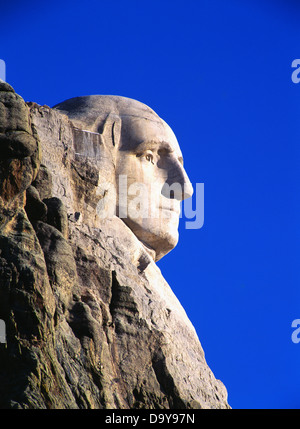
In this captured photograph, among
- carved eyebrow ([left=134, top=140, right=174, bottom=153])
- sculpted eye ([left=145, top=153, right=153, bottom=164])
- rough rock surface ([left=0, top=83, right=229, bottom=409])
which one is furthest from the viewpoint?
sculpted eye ([left=145, top=153, right=153, bottom=164])

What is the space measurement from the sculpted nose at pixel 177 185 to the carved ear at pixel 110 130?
1.14 meters

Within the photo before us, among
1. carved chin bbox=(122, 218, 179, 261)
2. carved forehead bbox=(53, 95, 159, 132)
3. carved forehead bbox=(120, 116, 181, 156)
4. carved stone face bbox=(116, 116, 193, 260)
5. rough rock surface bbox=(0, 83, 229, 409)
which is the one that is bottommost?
rough rock surface bbox=(0, 83, 229, 409)

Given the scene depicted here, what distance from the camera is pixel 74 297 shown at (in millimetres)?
14898

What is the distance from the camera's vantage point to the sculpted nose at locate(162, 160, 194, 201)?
61.9ft

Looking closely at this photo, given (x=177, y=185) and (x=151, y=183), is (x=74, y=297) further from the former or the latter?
(x=177, y=185)

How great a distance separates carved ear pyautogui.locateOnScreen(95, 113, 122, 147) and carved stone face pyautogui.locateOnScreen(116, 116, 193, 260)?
0.12m

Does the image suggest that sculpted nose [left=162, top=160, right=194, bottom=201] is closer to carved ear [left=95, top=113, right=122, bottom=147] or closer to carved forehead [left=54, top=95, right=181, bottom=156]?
carved forehead [left=54, top=95, right=181, bottom=156]

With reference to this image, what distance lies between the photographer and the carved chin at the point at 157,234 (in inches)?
726

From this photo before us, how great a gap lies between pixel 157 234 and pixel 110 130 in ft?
6.50

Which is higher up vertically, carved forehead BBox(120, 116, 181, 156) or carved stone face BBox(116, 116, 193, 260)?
carved forehead BBox(120, 116, 181, 156)

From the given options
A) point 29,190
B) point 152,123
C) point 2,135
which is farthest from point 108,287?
point 152,123

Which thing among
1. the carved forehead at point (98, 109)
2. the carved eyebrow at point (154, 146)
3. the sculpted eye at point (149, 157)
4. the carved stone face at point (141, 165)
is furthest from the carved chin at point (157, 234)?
the carved forehead at point (98, 109)

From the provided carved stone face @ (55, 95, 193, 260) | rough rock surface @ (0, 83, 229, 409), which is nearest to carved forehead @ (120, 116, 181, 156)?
carved stone face @ (55, 95, 193, 260)
